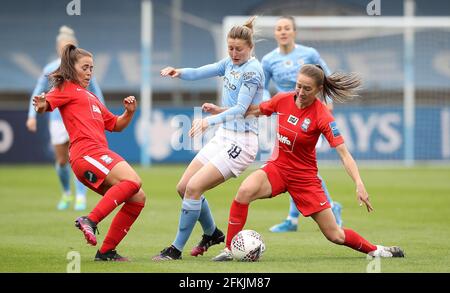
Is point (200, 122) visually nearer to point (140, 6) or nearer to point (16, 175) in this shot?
point (16, 175)

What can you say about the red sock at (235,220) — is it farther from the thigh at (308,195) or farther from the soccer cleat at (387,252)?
the soccer cleat at (387,252)

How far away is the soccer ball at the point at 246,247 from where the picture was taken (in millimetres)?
7887

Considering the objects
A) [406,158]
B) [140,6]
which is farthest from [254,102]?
[140,6]

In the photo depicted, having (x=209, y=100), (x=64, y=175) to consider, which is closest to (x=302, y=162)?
(x=64, y=175)

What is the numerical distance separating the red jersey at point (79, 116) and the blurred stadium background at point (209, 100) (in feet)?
3.36

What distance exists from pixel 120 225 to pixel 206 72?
66.4 inches

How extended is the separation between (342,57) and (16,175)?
985cm

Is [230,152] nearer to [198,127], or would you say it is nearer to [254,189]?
[254,189]

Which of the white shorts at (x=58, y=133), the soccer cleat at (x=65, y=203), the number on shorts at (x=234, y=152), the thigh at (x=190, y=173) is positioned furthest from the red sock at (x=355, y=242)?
the soccer cleat at (x=65, y=203)

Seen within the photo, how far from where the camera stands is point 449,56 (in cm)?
2536

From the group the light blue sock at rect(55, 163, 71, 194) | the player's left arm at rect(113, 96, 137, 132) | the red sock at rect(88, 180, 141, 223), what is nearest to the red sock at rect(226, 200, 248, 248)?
the red sock at rect(88, 180, 141, 223)
